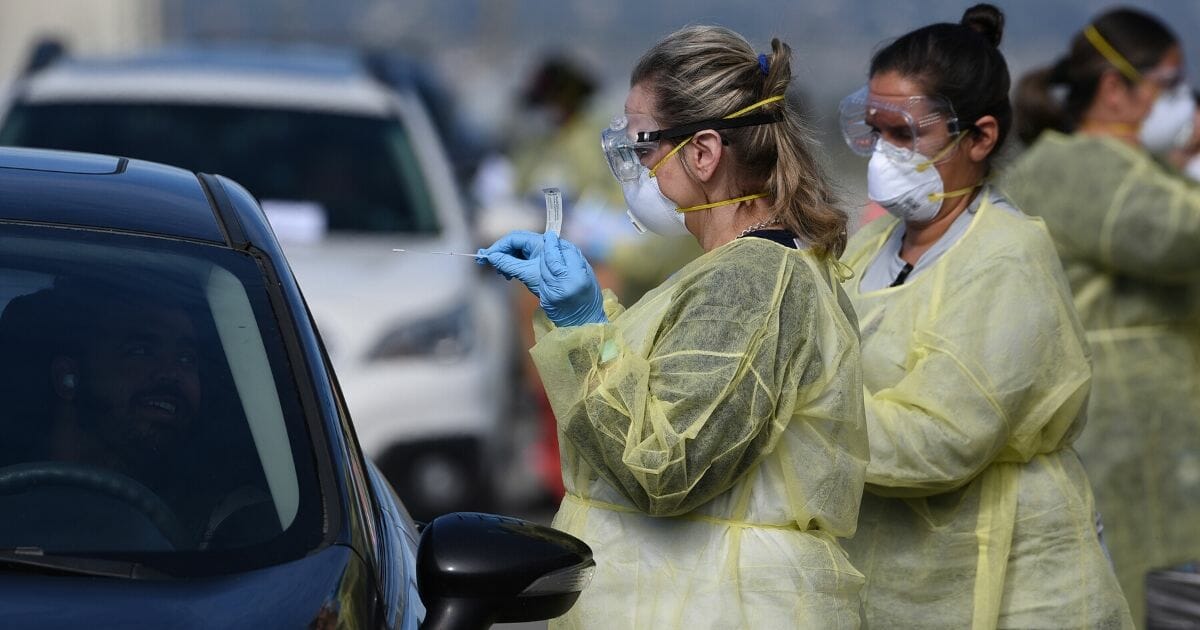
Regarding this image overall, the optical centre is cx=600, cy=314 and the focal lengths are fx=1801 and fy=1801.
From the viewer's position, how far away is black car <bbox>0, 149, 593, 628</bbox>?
227 cm

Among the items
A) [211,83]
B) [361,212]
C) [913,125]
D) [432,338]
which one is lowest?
[432,338]

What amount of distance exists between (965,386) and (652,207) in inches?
29.8

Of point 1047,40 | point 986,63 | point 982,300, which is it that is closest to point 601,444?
point 982,300

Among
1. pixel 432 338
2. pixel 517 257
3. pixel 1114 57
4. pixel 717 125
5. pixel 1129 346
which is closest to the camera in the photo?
pixel 717 125

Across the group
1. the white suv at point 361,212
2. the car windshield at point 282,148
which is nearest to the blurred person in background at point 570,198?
the white suv at point 361,212

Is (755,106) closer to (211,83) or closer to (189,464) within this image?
(189,464)

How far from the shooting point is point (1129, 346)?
4664 millimetres

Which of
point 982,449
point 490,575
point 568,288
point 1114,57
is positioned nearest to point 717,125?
point 568,288

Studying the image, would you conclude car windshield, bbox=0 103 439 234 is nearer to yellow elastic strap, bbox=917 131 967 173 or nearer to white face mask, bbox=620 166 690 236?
yellow elastic strap, bbox=917 131 967 173

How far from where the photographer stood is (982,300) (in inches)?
131

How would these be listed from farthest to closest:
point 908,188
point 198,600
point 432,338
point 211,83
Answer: point 211,83, point 432,338, point 908,188, point 198,600

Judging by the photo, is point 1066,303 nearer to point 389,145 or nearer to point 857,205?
point 857,205

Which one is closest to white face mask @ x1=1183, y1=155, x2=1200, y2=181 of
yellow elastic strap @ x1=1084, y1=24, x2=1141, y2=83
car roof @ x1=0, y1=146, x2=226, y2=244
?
yellow elastic strap @ x1=1084, y1=24, x2=1141, y2=83

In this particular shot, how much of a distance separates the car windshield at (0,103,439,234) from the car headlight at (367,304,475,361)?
49cm
